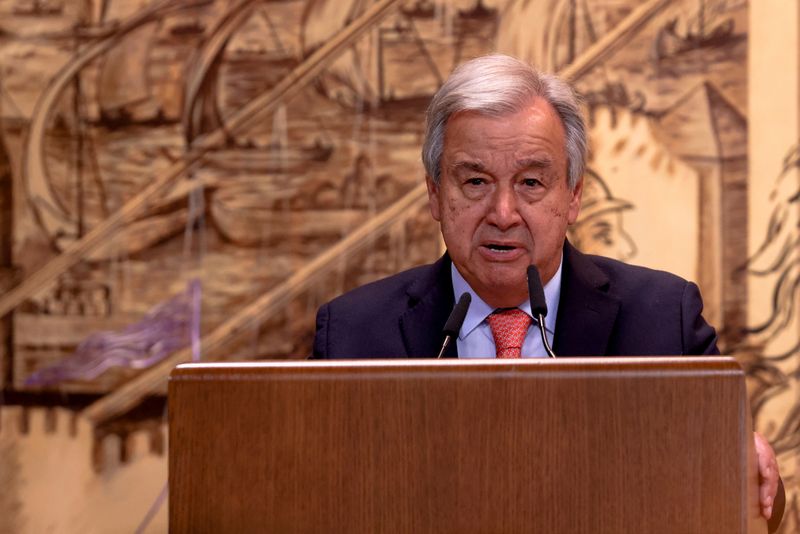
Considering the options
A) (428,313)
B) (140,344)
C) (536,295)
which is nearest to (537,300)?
(536,295)

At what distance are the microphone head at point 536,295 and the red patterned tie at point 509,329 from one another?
0.25 metres

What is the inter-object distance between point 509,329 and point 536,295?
0.32 meters

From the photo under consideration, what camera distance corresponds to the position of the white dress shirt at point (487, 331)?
1.90 metres

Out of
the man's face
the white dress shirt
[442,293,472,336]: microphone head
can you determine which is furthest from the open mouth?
[442,293,472,336]: microphone head

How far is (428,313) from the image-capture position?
6.51 ft

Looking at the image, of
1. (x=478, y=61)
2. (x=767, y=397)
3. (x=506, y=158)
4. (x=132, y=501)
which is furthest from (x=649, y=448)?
(x=132, y=501)

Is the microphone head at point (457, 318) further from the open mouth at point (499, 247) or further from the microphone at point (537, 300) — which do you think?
the open mouth at point (499, 247)

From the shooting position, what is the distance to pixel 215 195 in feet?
11.3

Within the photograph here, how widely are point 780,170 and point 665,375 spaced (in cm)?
233

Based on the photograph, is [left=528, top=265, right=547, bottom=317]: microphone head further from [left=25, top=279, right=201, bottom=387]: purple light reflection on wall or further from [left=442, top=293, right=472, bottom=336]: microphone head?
[left=25, top=279, right=201, bottom=387]: purple light reflection on wall

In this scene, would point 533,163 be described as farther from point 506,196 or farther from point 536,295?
point 536,295

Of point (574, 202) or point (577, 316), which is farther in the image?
point (574, 202)

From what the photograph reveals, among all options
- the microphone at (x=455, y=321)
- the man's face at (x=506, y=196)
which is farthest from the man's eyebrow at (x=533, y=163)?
the microphone at (x=455, y=321)

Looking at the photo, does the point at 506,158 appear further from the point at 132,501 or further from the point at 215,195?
the point at 132,501
